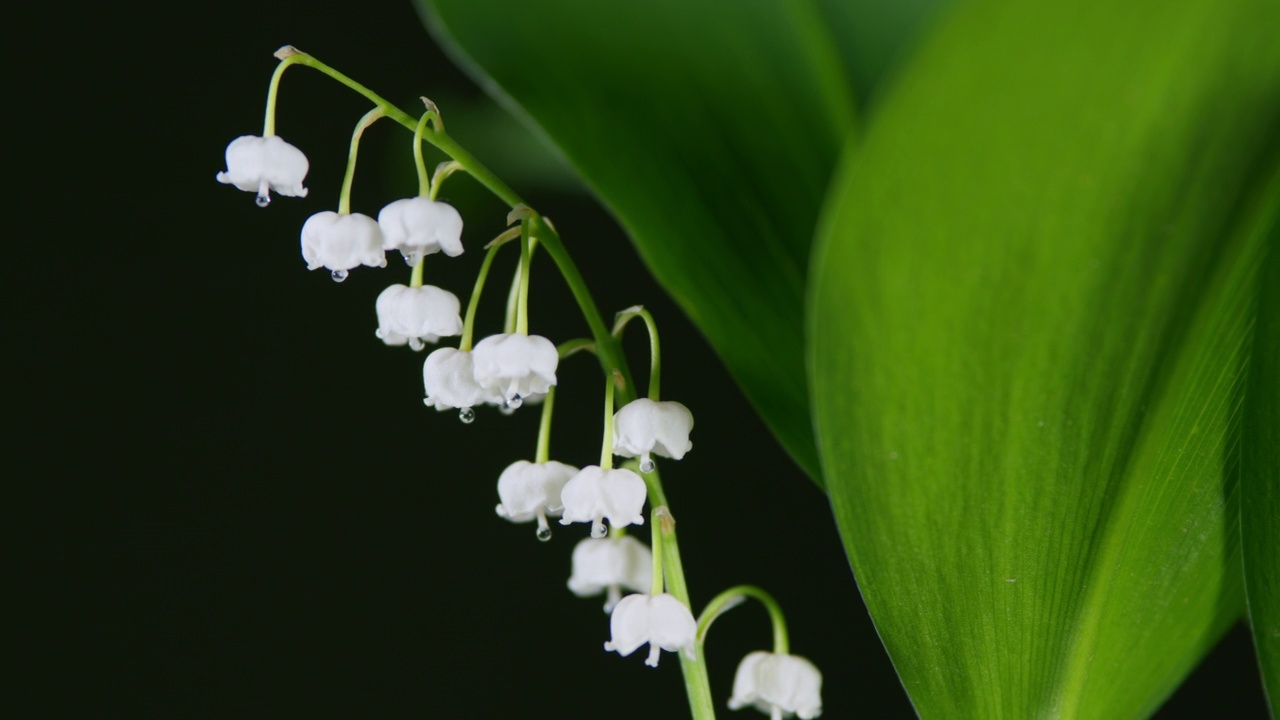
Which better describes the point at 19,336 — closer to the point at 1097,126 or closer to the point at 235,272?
the point at 235,272

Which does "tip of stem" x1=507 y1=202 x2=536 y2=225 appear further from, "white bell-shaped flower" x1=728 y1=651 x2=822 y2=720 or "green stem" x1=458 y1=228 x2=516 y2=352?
"white bell-shaped flower" x1=728 y1=651 x2=822 y2=720

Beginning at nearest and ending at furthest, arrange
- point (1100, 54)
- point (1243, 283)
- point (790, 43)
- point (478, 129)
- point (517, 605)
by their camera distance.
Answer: point (1100, 54) → point (1243, 283) → point (790, 43) → point (478, 129) → point (517, 605)

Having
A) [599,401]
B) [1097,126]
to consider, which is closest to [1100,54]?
[1097,126]

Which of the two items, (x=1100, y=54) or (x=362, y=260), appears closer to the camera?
(x=1100, y=54)

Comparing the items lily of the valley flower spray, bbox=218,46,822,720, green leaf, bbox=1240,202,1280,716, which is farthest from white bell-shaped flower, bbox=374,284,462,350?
green leaf, bbox=1240,202,1280,716

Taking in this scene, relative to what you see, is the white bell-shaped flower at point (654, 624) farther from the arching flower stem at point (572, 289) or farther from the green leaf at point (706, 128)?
the green leaf at point (706, 128)

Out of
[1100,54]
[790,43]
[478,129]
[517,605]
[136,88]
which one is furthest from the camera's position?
[517,605]

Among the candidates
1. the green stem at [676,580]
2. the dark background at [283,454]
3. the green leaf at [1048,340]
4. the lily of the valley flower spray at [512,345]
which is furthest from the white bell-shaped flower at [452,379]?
the dark background at [283,454]
